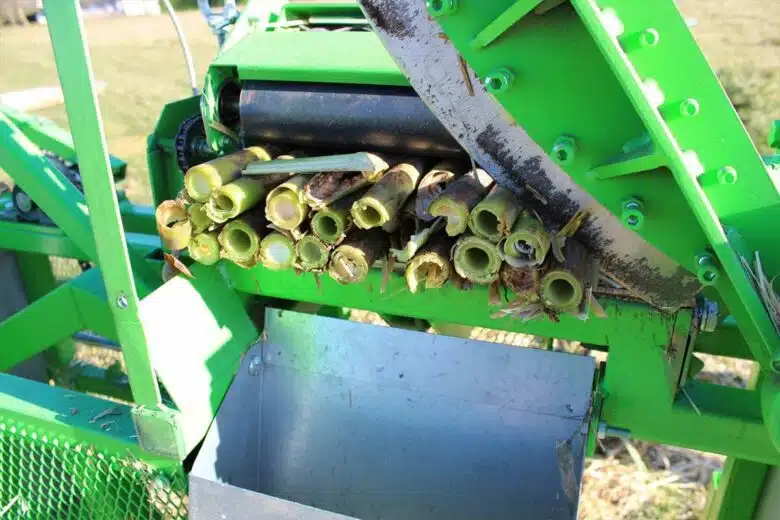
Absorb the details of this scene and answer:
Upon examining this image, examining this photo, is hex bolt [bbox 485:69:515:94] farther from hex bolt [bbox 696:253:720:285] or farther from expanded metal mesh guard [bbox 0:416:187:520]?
expanded metal mesh guard [bbox 0:416:187:520]

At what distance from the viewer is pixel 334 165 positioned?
A: 162 centimetres

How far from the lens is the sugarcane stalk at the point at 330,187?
1.58m

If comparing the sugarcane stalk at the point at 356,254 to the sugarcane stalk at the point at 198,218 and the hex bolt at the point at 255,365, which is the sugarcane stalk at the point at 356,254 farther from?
the hex bolt at the point at 255,365

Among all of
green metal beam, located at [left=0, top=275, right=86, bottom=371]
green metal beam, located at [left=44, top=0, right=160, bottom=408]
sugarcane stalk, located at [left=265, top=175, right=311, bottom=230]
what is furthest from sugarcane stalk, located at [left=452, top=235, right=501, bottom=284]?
green metal beam, located at [left=0, top=275, right=86, bottom=371]

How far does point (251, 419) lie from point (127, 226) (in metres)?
1.17

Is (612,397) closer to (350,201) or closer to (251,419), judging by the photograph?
(350,201)

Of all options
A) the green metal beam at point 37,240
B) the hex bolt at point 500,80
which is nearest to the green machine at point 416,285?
the hex bolt at point 500,80

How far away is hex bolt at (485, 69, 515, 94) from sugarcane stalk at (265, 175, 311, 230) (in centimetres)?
52

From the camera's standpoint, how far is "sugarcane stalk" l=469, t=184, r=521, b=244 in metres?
1.42

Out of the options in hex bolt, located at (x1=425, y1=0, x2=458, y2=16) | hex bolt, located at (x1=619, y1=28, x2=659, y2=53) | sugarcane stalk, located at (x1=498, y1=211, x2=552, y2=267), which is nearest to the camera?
hex bolt, located at (x1=619, y1=28, x2=659, y2=53)

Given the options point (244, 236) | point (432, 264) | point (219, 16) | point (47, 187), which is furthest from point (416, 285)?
point (47, 187)

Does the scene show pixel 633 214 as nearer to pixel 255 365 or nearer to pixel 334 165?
pixel 334 165

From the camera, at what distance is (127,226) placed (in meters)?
2.87

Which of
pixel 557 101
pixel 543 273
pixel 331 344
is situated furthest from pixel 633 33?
pixel 331 344
